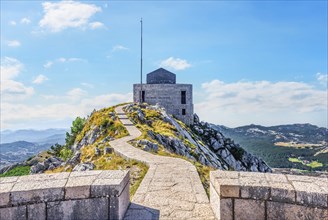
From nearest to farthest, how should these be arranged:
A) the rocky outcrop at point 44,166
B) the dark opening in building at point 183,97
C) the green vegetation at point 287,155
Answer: the rocky outcrop at point 44,166
the dark opening in building at point 183,97
the green vegetation at point 287,155

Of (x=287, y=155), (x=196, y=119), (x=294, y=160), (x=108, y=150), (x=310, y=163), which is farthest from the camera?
(x=287, y=155)

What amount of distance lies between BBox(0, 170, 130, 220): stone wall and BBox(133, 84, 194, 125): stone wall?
37.3 meters

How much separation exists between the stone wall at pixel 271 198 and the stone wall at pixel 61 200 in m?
1.84

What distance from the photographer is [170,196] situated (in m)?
6.58

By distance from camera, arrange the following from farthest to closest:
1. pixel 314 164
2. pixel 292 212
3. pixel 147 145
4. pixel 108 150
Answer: pixel 314 164, pixel 147 145, pixel 108 150, pixel 292 212

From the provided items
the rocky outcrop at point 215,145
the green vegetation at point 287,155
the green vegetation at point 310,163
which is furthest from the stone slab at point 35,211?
the green vegetation at point 310,163

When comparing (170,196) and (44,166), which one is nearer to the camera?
(170,196)

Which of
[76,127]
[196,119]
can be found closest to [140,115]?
[76,127]

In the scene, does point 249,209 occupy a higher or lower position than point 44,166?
higher

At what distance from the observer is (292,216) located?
4.41 m

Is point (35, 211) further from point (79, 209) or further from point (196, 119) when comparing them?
point (196, 119)

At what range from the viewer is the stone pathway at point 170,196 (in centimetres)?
543

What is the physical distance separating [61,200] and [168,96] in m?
37.5

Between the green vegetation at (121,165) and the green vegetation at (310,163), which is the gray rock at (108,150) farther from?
the green vegetation at (310,163)
